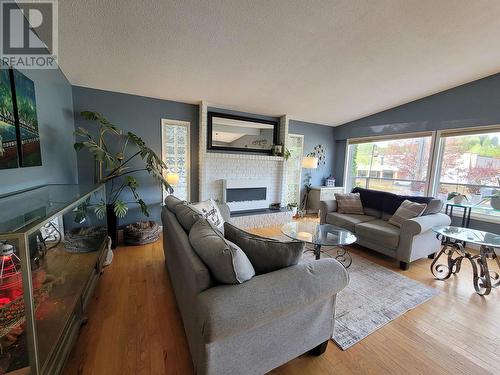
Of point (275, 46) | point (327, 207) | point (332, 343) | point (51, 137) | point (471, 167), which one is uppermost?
point (275, 46)

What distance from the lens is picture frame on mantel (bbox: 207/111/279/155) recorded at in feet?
13.4

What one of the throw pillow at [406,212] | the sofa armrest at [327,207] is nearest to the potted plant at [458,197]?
the throw pillow at [406,212]

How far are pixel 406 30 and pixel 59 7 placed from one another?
10.9 feet

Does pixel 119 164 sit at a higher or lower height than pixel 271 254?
higher

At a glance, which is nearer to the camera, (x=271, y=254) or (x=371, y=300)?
(x=271, y=254)

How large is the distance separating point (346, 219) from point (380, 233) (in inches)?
21.9

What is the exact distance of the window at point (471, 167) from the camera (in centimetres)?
325

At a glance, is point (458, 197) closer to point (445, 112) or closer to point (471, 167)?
point (471, 167)

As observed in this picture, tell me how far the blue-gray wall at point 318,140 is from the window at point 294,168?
149 millimetres

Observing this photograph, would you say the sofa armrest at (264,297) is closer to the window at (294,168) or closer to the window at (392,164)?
the window at (294,168)

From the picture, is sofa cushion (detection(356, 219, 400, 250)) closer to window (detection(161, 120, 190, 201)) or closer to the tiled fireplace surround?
the tiled fireplace surround

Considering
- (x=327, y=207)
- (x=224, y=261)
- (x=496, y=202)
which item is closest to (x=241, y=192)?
(x=327, y=207)

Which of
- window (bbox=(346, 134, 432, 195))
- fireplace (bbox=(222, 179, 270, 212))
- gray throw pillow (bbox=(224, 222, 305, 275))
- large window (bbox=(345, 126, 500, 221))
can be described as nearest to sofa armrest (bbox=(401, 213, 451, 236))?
large window (bbox=(345, 126, 500, 221))

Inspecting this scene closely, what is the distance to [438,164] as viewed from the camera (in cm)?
384
